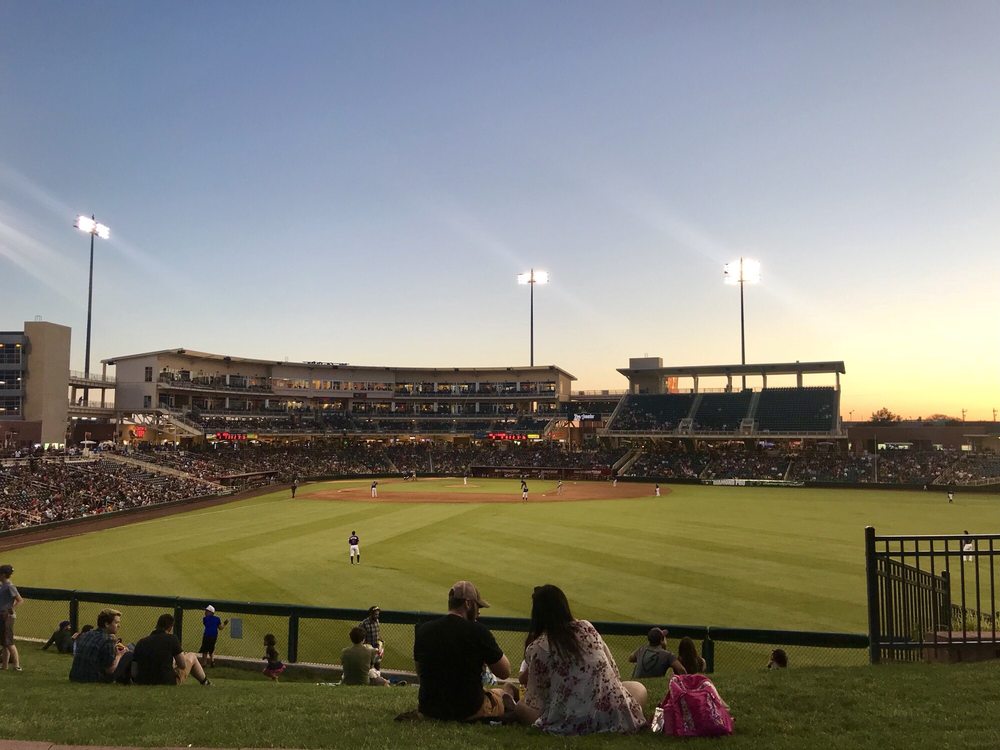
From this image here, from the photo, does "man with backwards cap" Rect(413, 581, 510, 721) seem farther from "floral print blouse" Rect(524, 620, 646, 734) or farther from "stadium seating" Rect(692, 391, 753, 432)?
"stadium seating" Rect(692, 391, 753, 432)

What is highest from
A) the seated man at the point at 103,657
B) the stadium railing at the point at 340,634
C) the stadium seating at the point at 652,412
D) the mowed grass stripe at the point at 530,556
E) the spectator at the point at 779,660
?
the stadium seating at the point at 652,412

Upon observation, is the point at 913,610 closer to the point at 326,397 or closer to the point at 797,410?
the point at 797,410

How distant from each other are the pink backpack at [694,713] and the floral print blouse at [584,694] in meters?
0.31

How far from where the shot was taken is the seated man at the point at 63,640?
13539 millimetres

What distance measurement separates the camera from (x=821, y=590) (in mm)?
19625

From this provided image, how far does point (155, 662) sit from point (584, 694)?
659 centimetres

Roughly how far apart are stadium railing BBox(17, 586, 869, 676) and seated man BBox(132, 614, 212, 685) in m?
4.30

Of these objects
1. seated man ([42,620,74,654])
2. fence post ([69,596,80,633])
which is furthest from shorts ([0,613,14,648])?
fence post ([69,596,80,633])

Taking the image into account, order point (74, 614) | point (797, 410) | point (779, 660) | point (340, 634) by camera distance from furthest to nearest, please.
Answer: point (797, 410)
point (340, 634)
point (74, 614)
point (779, 660)

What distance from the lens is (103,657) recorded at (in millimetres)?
9133

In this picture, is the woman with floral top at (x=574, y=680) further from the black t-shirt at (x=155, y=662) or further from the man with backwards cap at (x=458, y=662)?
the black t-shirt at (x=155, y=662)

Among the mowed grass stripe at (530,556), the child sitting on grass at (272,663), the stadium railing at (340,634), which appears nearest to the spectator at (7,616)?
the stadium railing at (340,634)

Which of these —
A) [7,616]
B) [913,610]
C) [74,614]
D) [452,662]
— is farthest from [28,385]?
[913,610]

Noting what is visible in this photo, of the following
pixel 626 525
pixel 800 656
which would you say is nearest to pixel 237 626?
pixel 800 656
